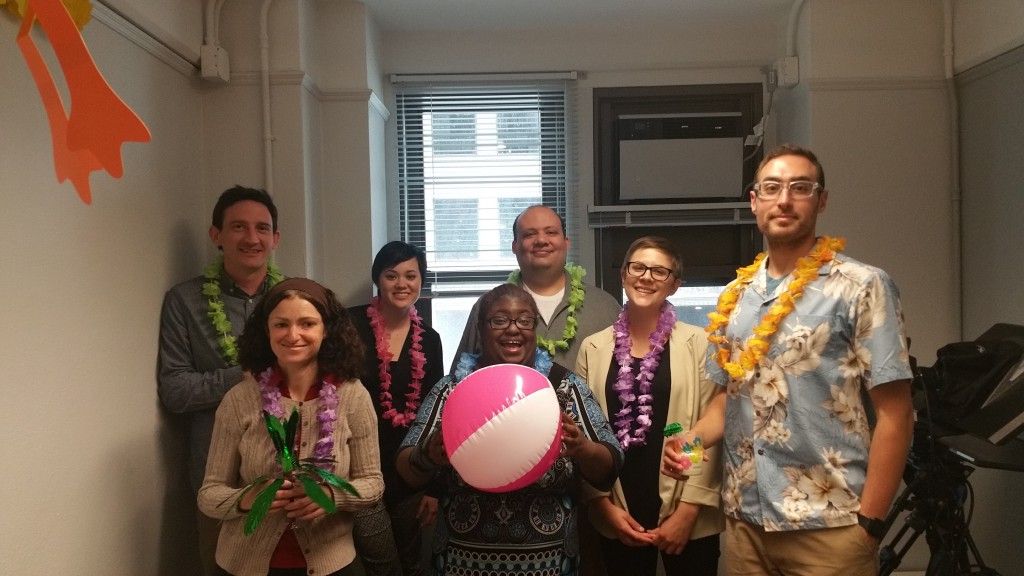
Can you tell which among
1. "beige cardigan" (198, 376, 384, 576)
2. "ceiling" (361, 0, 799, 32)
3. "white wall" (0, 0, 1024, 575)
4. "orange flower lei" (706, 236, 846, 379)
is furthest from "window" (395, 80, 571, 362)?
"orange flower lei" (706, 236, 846, 379)

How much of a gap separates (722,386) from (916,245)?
178 centimetres

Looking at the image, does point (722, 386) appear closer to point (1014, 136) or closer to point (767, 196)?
point (767, 196)

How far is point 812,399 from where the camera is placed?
1714 millimetres

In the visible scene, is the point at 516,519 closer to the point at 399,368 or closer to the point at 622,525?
the point at 622,525

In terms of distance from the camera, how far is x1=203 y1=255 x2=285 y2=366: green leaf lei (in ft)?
7.70

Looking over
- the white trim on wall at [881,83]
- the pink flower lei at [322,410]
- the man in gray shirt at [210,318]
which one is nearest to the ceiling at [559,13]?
the white trim on wall at [881,83]

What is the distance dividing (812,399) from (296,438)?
124 centimetres

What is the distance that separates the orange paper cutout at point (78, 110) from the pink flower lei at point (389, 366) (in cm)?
155

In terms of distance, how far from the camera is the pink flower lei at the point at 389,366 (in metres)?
2.47

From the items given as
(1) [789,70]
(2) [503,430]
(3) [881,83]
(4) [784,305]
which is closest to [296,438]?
(2) [503,430]

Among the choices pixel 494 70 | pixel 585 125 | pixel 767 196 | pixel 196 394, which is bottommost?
pixel 196 394

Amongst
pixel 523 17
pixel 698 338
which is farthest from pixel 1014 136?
pixel 523 17

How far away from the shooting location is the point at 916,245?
10.5 ft

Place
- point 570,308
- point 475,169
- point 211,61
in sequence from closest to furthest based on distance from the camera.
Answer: point 570,308, point 211,61, point 475,169
